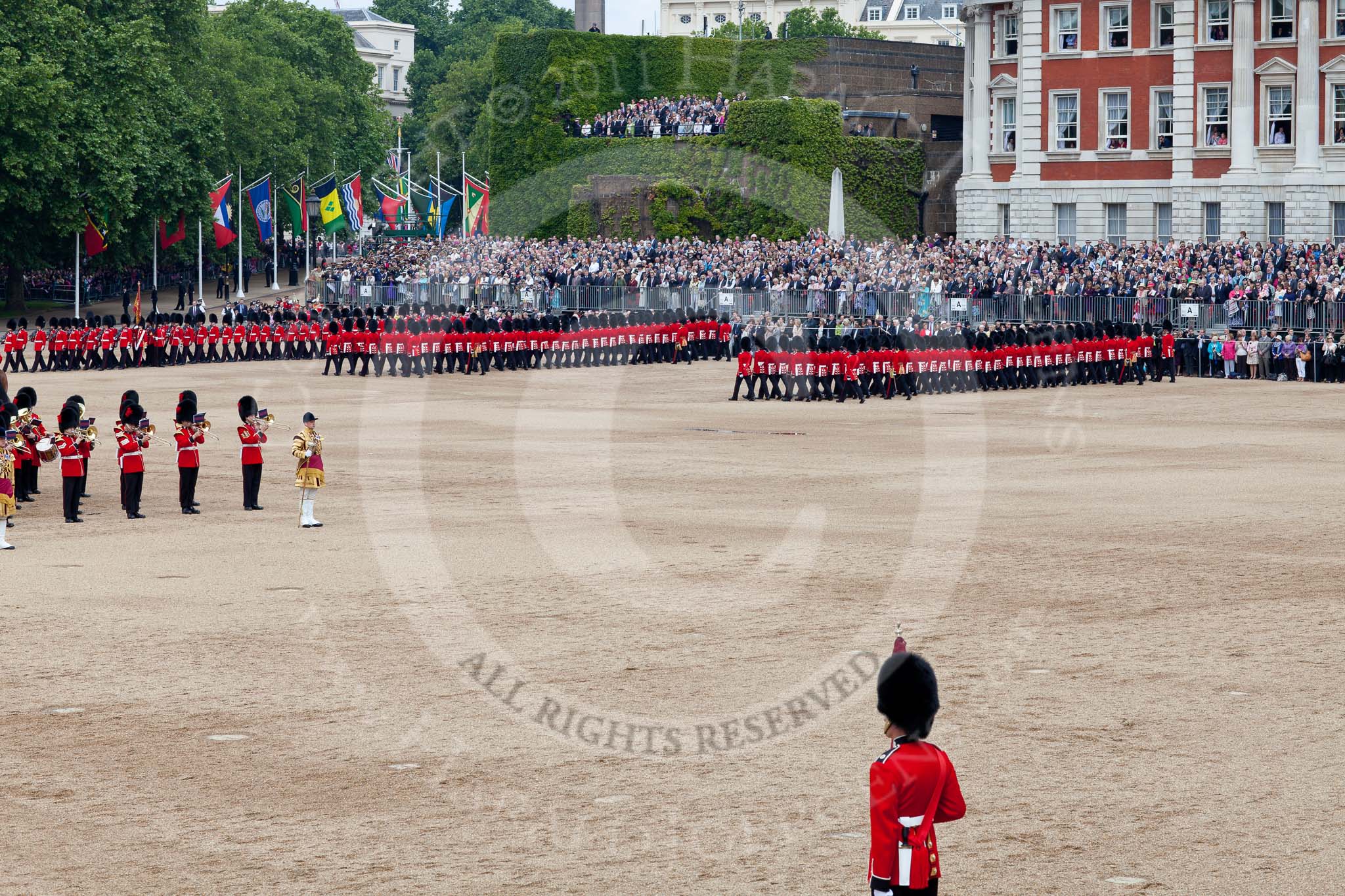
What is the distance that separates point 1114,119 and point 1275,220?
258 inches

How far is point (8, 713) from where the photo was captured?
39.6 feet

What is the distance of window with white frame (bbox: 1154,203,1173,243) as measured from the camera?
57.9 m

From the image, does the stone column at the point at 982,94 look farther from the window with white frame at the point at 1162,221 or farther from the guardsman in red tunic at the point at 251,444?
the guardsman in red tunic at the point at 251,444

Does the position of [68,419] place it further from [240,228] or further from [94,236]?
[240,228]

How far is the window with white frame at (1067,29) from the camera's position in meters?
59.7

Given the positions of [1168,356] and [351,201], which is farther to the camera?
[351,201]

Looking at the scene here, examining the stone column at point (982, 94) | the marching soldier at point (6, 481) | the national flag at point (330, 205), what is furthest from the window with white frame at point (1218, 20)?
the marching soldier at point (6, 481)

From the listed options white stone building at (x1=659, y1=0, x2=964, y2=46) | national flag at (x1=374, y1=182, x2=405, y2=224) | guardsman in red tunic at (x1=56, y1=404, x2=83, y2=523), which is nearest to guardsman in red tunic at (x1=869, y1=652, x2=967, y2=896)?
guardsman in red tunic at (x1=56, y1=404, x2=83, y2=523)

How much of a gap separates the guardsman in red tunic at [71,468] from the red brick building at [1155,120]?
41451mm

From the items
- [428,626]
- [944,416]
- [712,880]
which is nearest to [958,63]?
[944,416]

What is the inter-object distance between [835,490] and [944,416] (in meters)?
10.9

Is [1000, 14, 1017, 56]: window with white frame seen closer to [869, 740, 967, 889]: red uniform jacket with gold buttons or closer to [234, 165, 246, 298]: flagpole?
[234, 165, 246, 298]: flagpole

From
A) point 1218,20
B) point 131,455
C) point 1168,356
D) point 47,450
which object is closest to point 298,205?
point 1218,20

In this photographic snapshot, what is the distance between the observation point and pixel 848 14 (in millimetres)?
159250
